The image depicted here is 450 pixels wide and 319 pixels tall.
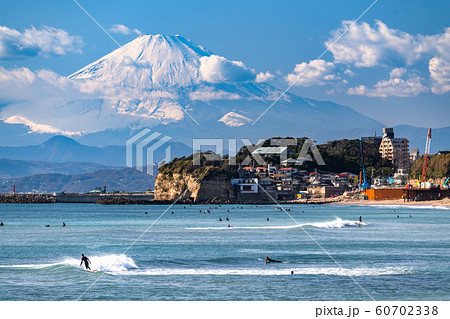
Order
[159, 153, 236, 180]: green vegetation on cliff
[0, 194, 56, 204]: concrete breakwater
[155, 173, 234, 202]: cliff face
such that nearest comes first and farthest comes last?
[159, 153, 236, 180]: green vegetation on cliff, [155, 173, 234, 202]: cliff face, [0, 194, 56, 204]: concrete breakwater

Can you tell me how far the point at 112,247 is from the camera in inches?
1780

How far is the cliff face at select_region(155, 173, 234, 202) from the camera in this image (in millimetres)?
151000

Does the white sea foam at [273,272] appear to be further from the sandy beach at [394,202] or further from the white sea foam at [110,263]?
the sandy beach at [394,202]

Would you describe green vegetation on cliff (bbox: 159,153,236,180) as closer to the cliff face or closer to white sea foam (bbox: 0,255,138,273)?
the cliff face

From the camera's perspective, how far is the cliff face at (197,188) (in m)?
151

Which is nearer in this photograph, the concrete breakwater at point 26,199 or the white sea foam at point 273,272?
the white sea foam at point 273,272

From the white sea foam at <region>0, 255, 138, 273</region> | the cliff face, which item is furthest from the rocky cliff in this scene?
the white sea foam at <region>0, 255, 138, 273</region>

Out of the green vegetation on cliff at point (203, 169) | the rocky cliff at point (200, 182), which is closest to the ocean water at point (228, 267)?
the green vegetation on cliff at point (203, 169)

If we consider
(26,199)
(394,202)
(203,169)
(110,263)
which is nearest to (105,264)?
(110,263)

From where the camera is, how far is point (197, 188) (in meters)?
151

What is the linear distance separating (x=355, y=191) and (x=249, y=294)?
492ft

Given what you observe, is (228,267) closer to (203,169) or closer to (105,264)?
(105,264)
